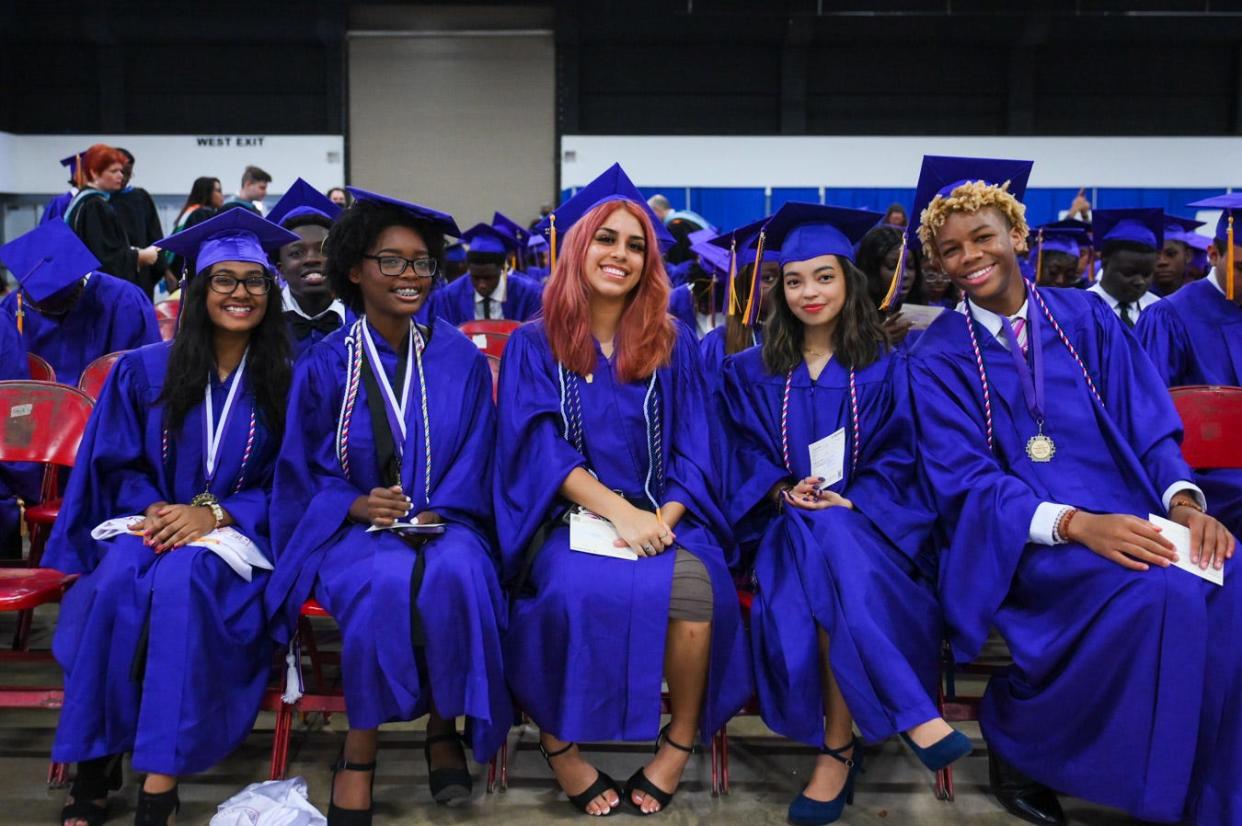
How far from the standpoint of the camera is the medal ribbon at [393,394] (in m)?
3.04

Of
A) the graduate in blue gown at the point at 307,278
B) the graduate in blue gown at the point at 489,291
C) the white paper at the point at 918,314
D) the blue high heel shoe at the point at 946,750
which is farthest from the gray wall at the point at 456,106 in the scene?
the blue high heel shoe at the point at 946,750

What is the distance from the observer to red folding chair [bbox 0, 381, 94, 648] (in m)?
3.47

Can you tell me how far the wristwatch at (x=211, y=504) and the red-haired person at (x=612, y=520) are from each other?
31.0 inches

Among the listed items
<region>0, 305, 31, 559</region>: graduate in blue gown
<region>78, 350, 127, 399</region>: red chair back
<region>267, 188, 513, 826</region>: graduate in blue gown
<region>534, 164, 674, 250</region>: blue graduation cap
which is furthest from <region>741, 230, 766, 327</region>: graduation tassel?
<region>0, 305, 31, 559</region>: graduate in blue gown

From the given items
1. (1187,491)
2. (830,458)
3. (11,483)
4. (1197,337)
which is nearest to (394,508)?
(830,458)

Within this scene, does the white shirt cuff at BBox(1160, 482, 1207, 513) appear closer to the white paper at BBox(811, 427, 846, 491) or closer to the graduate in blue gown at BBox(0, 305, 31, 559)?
the white paper at BBox(811, 427, 846, 491)

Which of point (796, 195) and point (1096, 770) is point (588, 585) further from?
point (796, 195)

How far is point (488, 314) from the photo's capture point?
6996mm

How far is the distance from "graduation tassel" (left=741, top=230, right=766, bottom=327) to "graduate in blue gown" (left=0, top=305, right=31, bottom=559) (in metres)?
2.77

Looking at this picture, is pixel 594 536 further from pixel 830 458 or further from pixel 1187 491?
pixel 1187 491

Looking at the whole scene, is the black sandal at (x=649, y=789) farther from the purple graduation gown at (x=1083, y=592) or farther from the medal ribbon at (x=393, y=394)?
the medal ribbon at (x=393, y=394)

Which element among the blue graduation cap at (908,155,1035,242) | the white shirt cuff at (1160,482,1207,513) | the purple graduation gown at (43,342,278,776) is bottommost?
the purple graduation gown at (43,342,278,776)

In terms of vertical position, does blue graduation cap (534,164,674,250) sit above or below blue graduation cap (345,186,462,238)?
above

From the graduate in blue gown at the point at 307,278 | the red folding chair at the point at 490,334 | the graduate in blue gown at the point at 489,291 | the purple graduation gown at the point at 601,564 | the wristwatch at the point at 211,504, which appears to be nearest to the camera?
the purple graduation gown at the point at 601,564
